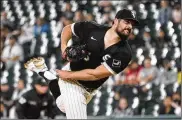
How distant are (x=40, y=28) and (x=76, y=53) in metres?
8.63

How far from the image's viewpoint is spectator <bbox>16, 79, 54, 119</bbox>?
877cm

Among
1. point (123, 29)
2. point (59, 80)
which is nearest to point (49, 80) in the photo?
point (59, 80)

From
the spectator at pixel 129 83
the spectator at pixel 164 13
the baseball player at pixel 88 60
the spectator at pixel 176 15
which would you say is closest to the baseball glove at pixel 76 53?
the baseball player at pixel 88 60

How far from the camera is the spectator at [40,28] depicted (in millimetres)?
13961

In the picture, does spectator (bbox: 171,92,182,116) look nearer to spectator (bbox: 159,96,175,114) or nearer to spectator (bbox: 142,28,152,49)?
spectator (bbox: 159,96,175,114)

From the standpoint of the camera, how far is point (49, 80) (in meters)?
6.05

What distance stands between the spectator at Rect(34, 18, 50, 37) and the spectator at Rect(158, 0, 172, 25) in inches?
119

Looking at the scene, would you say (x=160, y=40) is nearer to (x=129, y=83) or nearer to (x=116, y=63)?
(x=129, y=83)

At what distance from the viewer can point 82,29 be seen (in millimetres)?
5848

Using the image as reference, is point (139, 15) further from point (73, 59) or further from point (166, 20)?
point (73, 59)

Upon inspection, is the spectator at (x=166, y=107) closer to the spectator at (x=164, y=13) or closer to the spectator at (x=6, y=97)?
the spectator at (x=6, y=97)

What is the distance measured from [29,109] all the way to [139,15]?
208 inches

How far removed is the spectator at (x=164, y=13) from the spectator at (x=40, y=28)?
119 inches

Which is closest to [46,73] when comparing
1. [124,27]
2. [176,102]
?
[124,27]
